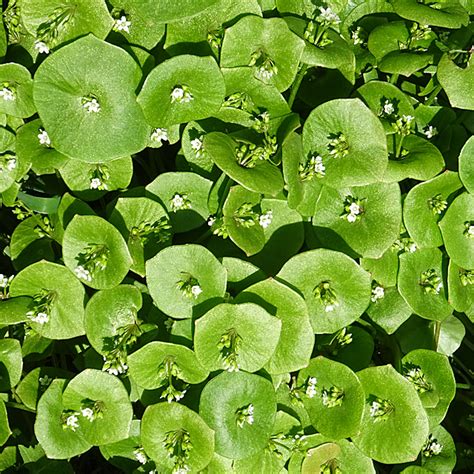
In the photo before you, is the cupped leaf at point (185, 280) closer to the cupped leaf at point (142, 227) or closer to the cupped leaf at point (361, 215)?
the cupped leaf at point (142, 227)

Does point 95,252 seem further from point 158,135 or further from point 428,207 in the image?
point 428,207

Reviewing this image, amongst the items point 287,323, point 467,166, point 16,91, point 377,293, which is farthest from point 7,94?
point 467,166

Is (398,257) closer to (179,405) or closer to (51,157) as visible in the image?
(179,405)

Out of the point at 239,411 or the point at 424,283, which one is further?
the point at 424,283

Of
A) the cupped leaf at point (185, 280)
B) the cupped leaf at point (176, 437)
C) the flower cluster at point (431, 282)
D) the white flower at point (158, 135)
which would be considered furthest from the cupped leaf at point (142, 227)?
the flower cluster at point (431, 282)

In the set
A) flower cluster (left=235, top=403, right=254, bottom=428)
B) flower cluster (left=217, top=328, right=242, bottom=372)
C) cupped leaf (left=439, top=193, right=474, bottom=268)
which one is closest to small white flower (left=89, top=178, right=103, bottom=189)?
flower cluster (left=217, top=328, right=242, bottom=372)
